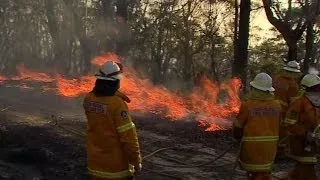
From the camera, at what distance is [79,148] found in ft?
33.6

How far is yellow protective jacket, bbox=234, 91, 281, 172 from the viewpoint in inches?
254

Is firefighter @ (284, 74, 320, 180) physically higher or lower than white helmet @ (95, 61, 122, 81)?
lower

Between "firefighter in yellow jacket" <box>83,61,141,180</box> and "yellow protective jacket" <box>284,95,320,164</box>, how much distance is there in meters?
2.88

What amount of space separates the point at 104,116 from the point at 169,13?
119ft

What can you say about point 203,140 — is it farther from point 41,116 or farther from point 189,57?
point 189,57

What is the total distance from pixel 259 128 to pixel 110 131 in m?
→ 2.19

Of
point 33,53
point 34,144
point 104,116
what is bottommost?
point 33,53

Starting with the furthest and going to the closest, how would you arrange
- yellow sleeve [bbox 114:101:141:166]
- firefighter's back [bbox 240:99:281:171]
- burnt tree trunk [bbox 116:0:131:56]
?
burnt tree trunk [bbox 116:0:131:56]
firefighter's back [bbox 240:99:281:171]
yellow sleeve [bbox 114:101:141:166]

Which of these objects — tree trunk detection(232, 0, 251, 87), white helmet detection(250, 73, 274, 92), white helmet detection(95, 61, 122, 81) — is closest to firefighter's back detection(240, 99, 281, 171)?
white helmet detection(250, 73, 274, 92)

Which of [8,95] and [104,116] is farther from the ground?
[104,116]

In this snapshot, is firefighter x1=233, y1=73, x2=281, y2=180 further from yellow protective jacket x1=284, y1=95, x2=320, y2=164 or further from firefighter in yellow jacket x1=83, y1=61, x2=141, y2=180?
firefighter in yellow jacket x1=83, y1=61, x2=141, y2=180

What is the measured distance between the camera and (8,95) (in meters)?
22.0

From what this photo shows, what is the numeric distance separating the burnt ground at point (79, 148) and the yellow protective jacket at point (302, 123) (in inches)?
68.4

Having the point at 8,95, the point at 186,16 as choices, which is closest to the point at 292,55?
the point at 8,95
